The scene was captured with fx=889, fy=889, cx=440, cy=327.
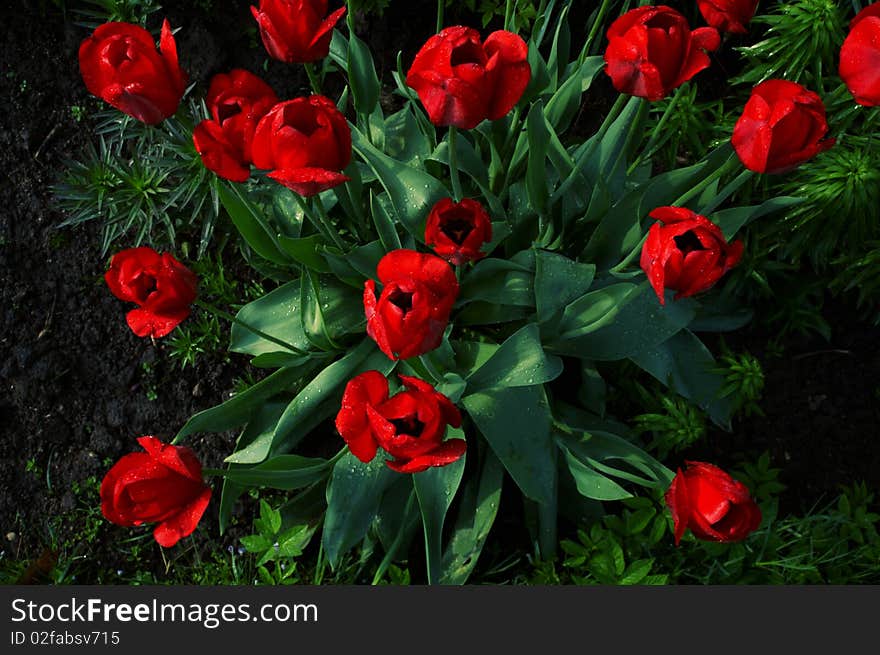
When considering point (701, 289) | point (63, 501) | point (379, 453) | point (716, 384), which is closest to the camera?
point (701, 289)

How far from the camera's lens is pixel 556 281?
5.15 feet

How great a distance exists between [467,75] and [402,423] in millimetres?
477

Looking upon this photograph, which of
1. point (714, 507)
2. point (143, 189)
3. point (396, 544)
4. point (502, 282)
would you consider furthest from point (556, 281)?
point (143, 189)

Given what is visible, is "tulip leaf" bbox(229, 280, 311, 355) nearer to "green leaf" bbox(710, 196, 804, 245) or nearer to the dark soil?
the dark soil

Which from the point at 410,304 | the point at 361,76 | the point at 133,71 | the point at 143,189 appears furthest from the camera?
the point at 143,189

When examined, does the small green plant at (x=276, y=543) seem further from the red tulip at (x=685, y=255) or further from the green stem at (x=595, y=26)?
the green stem at (x=595, y=26)

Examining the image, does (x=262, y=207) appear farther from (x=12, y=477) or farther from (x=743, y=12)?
(x=743, y=12)

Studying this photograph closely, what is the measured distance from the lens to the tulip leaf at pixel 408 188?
161 cm

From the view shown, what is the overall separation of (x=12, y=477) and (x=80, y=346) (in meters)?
0.35

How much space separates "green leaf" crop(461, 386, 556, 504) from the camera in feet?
5.29

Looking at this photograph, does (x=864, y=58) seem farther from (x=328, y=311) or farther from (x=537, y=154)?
(x=328, y=311)

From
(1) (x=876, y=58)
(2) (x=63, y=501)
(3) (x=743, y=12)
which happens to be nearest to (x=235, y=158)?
(3) (x=743, y=12)

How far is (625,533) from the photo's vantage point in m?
1.75

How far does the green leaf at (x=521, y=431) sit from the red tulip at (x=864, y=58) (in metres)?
0.74
